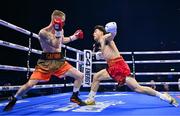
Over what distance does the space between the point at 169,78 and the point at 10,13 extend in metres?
7.41

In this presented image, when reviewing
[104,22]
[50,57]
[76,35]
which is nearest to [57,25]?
[50,57]

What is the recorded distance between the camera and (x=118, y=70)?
351 centimetres

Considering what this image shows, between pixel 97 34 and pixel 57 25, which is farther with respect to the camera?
pixel 97 34

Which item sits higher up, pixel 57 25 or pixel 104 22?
pixel 104 22

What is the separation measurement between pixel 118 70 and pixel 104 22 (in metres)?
9.49

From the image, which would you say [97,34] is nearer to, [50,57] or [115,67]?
[115,67]

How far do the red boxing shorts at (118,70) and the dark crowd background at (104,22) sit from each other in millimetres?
5587

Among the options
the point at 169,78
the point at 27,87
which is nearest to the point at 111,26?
the point at 27,87

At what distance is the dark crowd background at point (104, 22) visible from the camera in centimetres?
1013

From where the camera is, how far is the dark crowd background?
33.2 ft

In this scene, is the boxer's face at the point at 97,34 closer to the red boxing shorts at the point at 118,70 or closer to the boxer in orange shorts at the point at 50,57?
the red boxing shorts at the point at 118,70

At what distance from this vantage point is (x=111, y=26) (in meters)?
3.38

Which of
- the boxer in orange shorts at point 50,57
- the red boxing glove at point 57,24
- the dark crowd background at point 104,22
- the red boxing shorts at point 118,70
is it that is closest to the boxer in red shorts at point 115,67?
the red boxing shorts at point 118,70

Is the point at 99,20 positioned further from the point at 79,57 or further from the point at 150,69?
the point at 79,57
